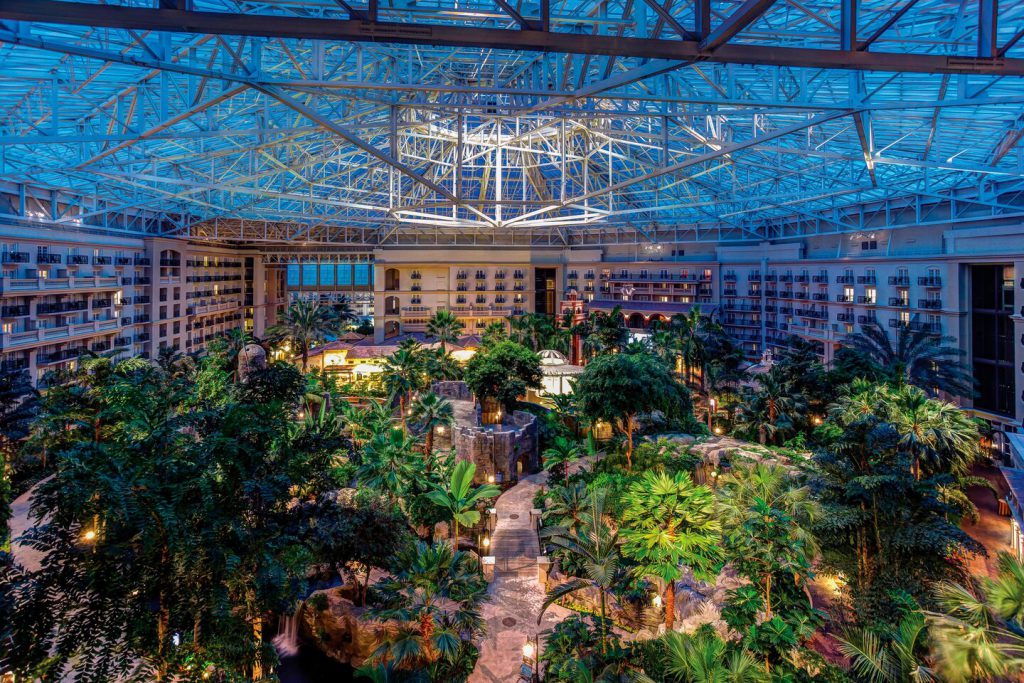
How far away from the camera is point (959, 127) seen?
86.3 feet

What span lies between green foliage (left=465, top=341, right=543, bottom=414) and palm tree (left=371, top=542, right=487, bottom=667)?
726 inches

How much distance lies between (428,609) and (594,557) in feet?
17.8

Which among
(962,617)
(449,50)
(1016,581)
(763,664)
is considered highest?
(449,50)

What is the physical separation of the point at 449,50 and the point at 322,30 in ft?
74.6

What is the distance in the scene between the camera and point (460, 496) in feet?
79.9

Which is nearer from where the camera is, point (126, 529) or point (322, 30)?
point (322, 30)

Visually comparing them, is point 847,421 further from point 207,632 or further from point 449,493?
point 207,632

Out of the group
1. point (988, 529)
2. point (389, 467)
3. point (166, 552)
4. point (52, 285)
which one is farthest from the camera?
point (52, 285)

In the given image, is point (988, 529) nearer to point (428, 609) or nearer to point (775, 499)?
point (775, 499)

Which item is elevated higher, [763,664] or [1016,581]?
[1016,581]

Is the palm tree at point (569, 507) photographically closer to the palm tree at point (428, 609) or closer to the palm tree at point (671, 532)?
the palm tree at point (671, 532)

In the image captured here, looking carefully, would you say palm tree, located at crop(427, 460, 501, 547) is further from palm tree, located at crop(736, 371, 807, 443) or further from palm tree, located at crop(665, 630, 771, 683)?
palm tree, located at crop(736, 371, 807, 443)

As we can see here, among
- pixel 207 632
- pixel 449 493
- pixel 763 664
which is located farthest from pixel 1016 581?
pixel 449 493

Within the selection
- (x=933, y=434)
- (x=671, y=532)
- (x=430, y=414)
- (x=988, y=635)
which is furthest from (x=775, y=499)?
(x=430, y=414)
